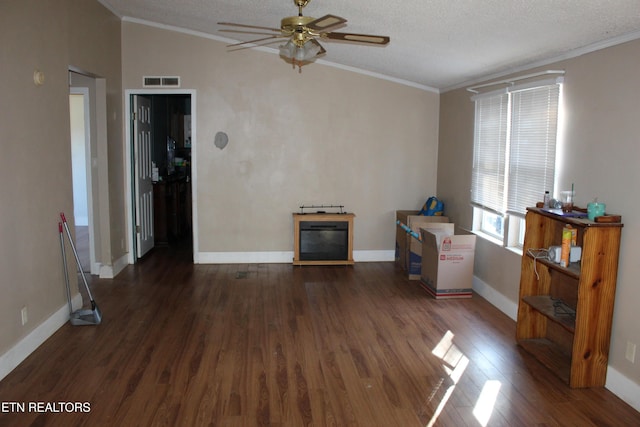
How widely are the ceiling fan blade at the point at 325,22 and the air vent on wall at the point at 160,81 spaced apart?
3.73 meters

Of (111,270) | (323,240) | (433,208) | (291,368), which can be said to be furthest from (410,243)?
(111,270)

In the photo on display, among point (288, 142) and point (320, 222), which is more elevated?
point (288, 142)

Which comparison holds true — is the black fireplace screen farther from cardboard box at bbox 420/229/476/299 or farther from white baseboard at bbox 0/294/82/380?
white baseboard at bbox 0/294/82/380

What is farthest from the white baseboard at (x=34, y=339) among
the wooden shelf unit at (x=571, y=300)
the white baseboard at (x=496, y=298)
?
the white baseboard at (x=496, y=298)

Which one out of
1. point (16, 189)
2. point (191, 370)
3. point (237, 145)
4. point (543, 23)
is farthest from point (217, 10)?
point (191, 370)

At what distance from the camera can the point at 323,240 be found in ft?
21.5

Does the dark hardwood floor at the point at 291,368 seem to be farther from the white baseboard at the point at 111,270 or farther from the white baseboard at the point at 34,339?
the white baseboard at the point at 111,270

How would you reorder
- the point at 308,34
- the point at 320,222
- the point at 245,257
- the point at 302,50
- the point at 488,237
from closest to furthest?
the point at 308,34 < the point at 302,50 < the point at 488,237 < the point at 320,222 < the point at 245,257

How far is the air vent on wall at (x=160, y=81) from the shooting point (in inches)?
248

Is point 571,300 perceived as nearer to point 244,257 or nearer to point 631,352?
point 631,352

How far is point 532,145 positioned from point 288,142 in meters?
3.15

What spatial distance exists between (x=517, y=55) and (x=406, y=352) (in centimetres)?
252

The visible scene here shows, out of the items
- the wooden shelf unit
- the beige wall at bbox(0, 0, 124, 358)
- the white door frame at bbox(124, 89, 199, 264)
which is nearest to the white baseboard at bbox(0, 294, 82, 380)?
the beige wall at bbox(0, 0, 124, 358)

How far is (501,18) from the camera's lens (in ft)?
10.7
